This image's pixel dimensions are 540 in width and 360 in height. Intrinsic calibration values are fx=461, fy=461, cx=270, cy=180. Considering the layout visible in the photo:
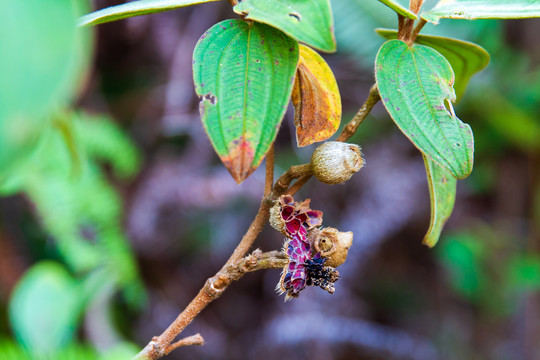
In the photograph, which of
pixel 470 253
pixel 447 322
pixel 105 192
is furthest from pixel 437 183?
pixel 447 322

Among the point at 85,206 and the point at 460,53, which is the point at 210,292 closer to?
the point at 460,53

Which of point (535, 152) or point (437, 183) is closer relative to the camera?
point (437, 183)

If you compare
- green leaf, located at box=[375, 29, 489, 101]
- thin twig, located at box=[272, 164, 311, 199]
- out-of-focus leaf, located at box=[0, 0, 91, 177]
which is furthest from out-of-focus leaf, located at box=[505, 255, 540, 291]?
out-of-focus leaf, located at box=[0, 0, 91, 177]

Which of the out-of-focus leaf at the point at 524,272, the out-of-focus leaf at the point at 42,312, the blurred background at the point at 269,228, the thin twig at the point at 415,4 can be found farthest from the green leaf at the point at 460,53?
the out-of-focus leaf at the point at 524,272

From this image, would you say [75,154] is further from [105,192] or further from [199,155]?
[199,155]

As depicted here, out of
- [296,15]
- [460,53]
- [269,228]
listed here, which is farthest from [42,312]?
[269,228]
